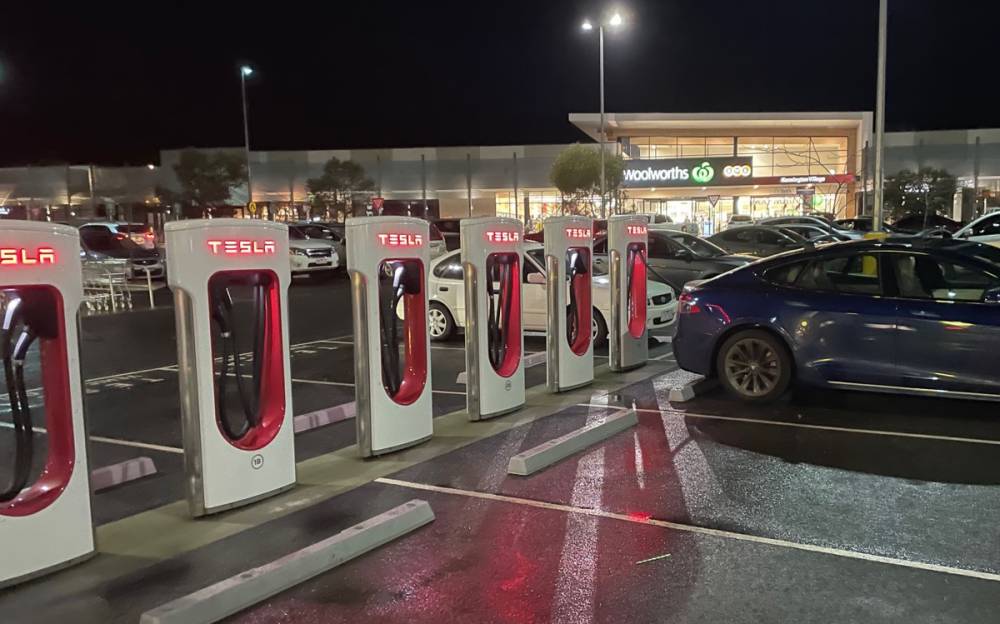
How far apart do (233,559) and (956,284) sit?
6318mm

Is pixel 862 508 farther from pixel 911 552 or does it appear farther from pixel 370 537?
pixel 370 537

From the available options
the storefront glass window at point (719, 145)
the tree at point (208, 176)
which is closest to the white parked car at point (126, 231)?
the tree at point (208, 176)

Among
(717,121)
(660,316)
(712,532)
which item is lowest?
(712,532)

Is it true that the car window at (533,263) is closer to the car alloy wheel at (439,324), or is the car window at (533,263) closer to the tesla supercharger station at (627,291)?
the car alloy wheel at (439,324)

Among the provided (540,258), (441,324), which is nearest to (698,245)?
(540,258)

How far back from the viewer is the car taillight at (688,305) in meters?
7.65

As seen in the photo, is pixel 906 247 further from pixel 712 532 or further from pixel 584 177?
pixel 584 177

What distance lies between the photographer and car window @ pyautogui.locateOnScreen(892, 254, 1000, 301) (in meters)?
6.77

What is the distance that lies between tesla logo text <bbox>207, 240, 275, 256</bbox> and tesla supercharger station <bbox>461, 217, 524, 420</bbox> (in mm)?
2114

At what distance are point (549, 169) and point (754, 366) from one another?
46825 mm

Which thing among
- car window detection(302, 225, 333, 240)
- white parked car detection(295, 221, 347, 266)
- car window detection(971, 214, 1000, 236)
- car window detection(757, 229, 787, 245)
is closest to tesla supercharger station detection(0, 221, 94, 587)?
car window detection(757, 229, 787, 245)

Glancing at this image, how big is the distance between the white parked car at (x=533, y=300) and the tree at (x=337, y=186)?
42031 millimetres

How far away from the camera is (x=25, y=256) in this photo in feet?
12.8

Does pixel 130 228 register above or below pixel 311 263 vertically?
above
